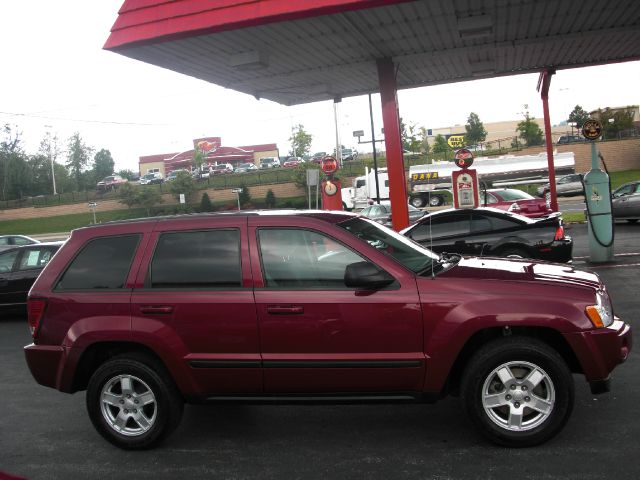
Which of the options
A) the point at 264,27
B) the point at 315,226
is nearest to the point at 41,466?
the point at 315,226

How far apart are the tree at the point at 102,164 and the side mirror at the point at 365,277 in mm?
104138

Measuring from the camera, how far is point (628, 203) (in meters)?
20.0

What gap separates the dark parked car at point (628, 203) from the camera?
19.9 metres

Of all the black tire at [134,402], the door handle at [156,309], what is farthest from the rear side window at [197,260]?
the black tire at [134,402]

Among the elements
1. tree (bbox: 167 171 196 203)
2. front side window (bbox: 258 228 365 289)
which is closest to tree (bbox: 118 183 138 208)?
tree (bbox: 167 171 196 203)

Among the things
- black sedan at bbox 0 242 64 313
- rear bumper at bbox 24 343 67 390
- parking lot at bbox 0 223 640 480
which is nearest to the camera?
parking lot at bbox 0 223 640 480

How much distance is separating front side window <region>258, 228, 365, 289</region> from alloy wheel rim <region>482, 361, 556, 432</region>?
4.04 ft

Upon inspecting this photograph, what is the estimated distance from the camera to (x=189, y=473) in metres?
4.34

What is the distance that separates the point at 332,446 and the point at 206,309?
1361 millimetres

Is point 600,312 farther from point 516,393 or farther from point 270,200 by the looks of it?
point 270,200

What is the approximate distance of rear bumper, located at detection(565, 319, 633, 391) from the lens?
4.20 meters

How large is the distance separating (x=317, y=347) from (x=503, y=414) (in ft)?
4.44

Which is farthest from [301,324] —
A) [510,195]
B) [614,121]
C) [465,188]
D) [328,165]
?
[614,121]

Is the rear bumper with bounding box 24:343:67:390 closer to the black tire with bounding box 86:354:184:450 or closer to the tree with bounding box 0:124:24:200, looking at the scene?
the black tire with bounding box 86:354:184:450
